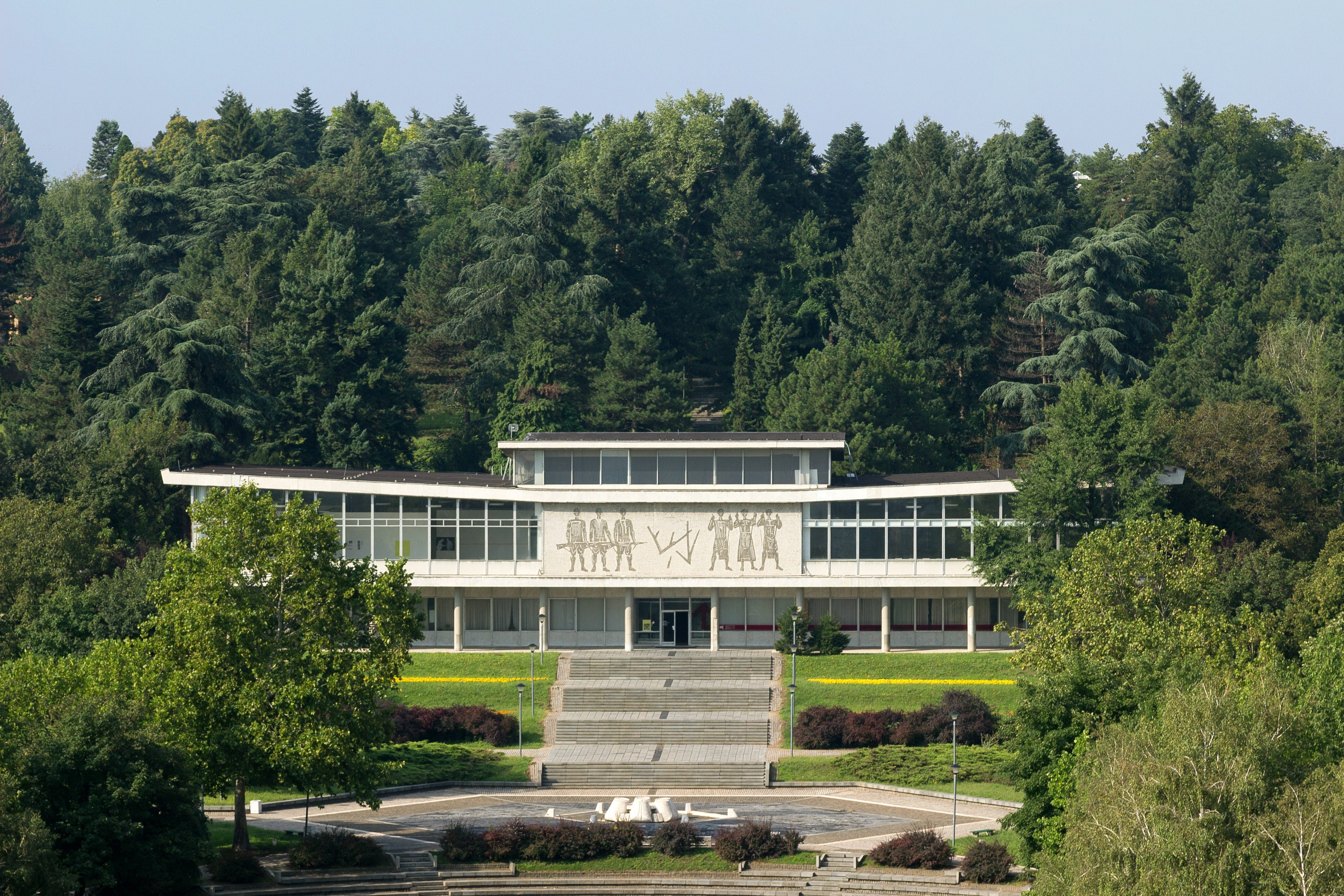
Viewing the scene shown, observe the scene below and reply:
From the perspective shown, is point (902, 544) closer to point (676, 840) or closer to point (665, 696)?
point (665, 696)

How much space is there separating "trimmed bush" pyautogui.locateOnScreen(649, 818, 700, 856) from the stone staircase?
9.27 meters

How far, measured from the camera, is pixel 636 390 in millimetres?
88875

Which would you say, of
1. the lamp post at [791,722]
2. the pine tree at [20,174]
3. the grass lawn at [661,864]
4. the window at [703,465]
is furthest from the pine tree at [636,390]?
the pine tree at [20,174]

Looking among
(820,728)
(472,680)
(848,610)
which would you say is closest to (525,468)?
(472,680)

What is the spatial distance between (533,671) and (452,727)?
597 centimetres

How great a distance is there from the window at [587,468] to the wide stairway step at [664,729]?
35.5 feet

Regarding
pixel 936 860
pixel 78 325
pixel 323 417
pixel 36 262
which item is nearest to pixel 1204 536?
pixel 936 860

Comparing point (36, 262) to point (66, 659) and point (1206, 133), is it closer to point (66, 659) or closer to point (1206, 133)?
point (66, 659)

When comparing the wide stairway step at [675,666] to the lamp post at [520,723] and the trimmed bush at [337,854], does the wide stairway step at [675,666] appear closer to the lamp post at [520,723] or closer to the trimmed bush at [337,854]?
the lamp post at [520,723]

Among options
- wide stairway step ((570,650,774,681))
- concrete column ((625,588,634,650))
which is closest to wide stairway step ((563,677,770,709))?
wide stairway step ((570,650,774,681))

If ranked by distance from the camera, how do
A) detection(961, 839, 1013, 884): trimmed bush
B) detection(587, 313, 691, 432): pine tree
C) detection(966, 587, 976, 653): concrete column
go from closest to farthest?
detection(961, 839, 1013, 884): trimmed bush < detection(966, 587, 976, 653): concrete column < detection(587, 313, 691, 432): pine tree

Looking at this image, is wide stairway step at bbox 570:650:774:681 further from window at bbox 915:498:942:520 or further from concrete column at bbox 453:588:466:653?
window at bbox 915:498:942:520

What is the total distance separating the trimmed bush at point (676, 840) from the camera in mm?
45469

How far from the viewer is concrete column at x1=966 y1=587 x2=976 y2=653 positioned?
69.4 metres
